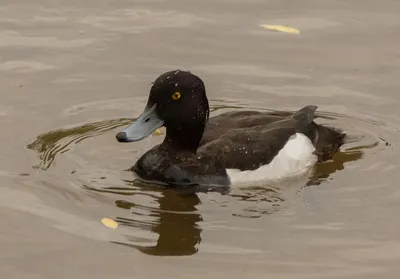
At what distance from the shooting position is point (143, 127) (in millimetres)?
Result: 8391

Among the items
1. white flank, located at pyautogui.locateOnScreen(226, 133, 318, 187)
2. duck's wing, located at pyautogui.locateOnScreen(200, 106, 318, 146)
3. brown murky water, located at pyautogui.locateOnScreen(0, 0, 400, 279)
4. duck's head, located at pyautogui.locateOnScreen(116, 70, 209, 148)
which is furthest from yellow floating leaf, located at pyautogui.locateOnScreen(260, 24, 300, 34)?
duck's head, located at pyautogui.locateOnScreen(116, 70, 209, 148)

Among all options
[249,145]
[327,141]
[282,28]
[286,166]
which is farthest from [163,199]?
[282,28]

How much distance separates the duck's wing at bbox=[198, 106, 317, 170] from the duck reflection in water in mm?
402

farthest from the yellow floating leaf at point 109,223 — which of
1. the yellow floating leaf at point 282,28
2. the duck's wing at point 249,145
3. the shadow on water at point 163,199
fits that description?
the yellow floating leaf at point 282,28

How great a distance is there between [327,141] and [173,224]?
6.60 feet

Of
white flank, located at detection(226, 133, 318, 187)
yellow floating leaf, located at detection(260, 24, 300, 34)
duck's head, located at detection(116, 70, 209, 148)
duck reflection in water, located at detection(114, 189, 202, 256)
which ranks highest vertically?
yellow floating leaf, located at detection(260, 24, 300, 34)

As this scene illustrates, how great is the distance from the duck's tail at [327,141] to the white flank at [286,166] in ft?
0.25

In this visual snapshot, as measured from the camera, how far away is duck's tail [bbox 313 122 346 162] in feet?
29.8

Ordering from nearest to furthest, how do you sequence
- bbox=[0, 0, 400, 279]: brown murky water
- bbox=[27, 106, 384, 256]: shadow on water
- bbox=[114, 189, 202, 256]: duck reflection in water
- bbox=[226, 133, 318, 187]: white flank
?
bbox=[0, 0, 400, 279]: brown murky water < bbox=[114, 189, 202, 256]: duck reflection in water < bbox=[27, 106, 384, 256]: shadow on water < bbox=[226, 133, 318, 187]: white flank

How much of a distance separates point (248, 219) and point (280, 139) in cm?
119

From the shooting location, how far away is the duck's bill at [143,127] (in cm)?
831

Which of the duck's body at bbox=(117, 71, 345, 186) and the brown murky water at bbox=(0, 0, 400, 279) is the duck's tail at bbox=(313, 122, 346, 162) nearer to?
the brown murky water at bbox=(0, 0, 400, 279)

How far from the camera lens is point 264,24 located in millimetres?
11625

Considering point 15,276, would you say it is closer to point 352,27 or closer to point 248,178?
point 248,178
